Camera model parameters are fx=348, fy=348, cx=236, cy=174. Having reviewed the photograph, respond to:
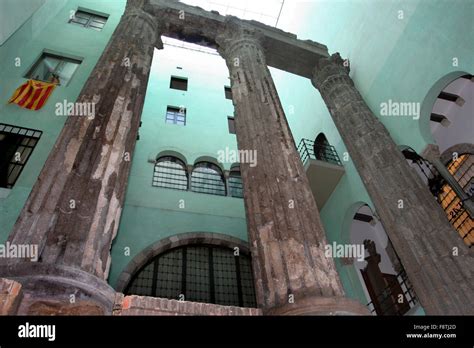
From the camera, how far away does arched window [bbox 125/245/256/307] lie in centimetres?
855

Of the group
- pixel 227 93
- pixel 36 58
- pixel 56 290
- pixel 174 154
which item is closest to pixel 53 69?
pixel 36 58

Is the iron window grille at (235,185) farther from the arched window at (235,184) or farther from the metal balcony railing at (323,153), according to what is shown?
the metal balcony railing at (323,153)

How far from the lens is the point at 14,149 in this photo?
8281 millimetres

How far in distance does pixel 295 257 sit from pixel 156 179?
8111 millimetres

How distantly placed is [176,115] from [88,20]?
5236mm

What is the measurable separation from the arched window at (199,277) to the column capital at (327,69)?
540 cm

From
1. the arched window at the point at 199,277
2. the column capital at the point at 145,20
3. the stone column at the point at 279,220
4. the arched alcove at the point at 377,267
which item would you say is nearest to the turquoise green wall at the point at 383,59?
the arched alcove at the point at 377,267

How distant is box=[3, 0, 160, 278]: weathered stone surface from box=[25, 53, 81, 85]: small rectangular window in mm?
6333

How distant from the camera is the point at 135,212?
9.74m

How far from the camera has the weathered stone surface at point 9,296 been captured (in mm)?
2264

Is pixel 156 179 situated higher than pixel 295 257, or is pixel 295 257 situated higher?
pixel 156 179
